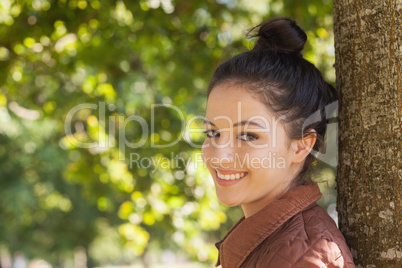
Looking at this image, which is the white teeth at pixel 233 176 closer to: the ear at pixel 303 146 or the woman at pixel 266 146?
the woman at pixel 266 146

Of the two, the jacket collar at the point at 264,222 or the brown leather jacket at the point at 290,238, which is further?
the jacket collar at the point at 264,222

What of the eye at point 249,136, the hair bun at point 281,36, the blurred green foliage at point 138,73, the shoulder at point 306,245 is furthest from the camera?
the blurred green foliage at point 138,73

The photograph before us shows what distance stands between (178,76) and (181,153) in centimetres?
70

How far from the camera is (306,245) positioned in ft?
4.25

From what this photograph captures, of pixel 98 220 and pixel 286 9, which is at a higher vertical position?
pixel 286 9

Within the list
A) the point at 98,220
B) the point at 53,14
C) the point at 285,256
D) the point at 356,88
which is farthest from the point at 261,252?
the point at 98,220

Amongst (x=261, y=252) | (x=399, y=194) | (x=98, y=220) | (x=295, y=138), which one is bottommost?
(x=98, y=220)

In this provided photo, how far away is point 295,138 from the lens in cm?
162

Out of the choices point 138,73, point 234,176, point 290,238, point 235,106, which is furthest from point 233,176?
point 138,73

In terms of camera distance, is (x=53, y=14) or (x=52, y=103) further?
(x=52, y=103)

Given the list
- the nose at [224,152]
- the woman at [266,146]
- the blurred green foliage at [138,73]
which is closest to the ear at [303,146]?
the woman at [266,146]

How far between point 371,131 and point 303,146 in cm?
24

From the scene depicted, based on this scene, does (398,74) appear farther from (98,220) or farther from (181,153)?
(98,220)

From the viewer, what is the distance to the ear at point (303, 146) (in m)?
1.63
